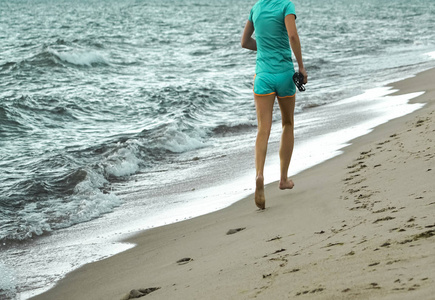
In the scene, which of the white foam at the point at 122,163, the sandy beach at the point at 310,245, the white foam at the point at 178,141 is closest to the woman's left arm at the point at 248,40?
the sandy beach at the point at 310,245

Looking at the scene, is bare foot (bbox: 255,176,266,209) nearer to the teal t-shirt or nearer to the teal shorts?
the teal shorts

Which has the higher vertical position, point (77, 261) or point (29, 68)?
point (29, 68)

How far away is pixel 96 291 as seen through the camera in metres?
3.97

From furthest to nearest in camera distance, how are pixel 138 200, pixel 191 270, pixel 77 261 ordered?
pixel 138 200
pixel 77 261
pixel 191 270

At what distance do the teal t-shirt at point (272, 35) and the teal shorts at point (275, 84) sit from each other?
0.14ft

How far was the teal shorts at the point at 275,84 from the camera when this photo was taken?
4809mm

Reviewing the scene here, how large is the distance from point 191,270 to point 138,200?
3.08 m

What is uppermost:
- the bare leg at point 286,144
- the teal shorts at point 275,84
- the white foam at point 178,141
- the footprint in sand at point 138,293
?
the teal shorts at point 275,84

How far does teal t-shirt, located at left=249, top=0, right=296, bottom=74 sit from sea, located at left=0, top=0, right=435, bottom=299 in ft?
5.22

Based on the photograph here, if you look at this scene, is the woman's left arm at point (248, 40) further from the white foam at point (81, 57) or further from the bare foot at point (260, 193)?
the white foam at point (81, 57)

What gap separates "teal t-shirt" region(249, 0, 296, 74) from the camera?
4.73 m

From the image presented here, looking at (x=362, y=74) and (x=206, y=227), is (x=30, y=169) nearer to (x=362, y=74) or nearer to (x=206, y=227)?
(x=206, y=227)

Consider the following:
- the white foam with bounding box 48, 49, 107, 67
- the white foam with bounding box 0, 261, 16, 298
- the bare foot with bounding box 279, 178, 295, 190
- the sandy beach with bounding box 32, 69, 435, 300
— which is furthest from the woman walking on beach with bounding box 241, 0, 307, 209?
the white foam with bounding box 48, 49, 107, 67

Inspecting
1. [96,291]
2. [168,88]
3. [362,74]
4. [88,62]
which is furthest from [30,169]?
[88,62]
